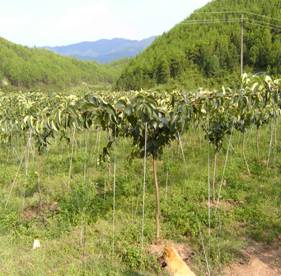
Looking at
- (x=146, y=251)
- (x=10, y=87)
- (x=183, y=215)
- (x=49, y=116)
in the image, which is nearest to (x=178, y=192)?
(x=183, y=215)

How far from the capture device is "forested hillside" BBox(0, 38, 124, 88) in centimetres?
9550

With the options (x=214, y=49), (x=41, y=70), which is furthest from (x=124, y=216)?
(x=41, y=70)

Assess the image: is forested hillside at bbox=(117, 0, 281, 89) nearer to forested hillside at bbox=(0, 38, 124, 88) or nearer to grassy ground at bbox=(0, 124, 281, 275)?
grassy ground at bbox=(0, 124, 281, 275)

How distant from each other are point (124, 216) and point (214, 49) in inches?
1763

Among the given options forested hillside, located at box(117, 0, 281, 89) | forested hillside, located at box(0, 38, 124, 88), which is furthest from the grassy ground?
forested hillside, located at box(0, 38, 124, 88)

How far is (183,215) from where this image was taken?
700 centimetres

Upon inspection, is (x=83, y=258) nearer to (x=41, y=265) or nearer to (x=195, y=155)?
(x=41, y=265)

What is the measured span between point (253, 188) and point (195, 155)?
8.88ft

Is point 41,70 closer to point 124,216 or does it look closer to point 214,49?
point 214,49

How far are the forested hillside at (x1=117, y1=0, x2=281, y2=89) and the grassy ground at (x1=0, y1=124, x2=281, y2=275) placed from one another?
35250 millimetres

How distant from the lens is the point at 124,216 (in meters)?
7.16

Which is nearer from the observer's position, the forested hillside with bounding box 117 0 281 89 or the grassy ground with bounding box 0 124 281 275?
the grassy ground with bounding box 0 124 281 275

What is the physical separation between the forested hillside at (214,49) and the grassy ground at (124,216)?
1388 inches

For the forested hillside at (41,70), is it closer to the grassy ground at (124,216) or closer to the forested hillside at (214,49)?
the forested hillside at (214,49)
